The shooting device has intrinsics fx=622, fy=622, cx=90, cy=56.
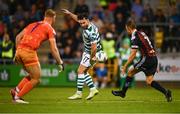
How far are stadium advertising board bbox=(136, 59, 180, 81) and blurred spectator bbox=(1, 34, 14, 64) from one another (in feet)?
17.8

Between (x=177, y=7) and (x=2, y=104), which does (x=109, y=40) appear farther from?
(x=2, y=104)

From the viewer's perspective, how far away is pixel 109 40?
2631cm

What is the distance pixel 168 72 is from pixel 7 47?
6.83 m

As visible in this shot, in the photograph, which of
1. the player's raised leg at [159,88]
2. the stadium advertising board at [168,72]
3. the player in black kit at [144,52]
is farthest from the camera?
the stadium advertising board at [168,72]

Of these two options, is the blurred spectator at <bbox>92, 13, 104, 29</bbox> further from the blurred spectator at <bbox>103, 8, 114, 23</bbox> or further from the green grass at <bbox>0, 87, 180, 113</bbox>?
the green grass at <bbox>0, 87, 180, 113</bbox>

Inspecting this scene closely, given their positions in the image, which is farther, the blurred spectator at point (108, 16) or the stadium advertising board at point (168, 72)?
the blurred spectator at point (108, 16)

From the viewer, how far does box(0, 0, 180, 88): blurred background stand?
2612 cm

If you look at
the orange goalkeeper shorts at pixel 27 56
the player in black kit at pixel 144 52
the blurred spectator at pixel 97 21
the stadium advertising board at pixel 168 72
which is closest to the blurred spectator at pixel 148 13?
the blurred spectator at pixel 97 21

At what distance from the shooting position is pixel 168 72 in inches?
1021

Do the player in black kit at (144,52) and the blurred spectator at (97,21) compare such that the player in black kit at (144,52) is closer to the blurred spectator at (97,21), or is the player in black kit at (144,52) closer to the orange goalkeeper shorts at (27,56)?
the orange goalkeeper shorts at (27,56)

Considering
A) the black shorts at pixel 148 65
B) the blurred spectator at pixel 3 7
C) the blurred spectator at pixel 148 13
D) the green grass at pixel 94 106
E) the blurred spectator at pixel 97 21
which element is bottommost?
the green grass at pixel 94 106

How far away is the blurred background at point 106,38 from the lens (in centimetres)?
2612

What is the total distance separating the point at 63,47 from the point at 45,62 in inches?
40.4

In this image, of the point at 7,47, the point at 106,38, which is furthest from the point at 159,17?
the point at 7,47
